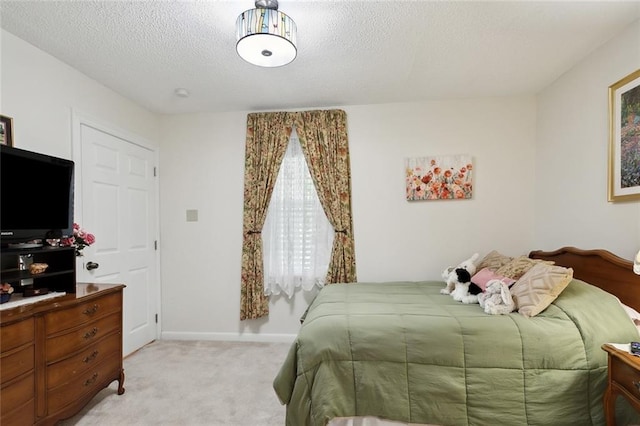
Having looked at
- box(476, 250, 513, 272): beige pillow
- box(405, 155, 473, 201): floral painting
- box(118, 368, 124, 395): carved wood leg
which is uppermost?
box(405, 155, 473, 201): floral painting

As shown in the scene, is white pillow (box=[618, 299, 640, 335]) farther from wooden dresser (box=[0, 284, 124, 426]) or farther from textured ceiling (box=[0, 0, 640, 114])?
wooden dresser (box=[0, 284, 124, 426])

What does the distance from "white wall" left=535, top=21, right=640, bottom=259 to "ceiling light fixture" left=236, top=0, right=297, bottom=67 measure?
2182mm

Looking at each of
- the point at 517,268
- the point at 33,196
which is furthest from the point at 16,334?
the point at 517,268

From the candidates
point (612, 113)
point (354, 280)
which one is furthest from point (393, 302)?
point (612, 113)

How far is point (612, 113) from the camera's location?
201 cm

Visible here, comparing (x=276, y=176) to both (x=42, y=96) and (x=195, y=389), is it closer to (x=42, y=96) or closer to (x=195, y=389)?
(x=42, y=96)

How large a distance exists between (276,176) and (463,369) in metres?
2.36

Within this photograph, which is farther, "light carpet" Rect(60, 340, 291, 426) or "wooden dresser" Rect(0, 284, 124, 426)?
"light carpet" Rect(60, 340, 291, 426)

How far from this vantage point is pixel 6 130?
1.88 m

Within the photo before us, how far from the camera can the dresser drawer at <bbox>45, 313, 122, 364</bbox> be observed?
1687 mm

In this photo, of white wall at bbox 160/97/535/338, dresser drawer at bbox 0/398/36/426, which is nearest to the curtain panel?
white wall at bbox 160/97/535/338

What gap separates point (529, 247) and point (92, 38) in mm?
4070

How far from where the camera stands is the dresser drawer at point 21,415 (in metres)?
1.44

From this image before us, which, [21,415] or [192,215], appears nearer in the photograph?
[21,415]
